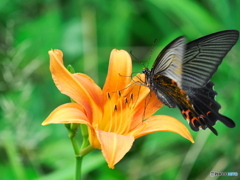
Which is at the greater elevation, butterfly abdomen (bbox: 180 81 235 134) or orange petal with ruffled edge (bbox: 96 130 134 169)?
orange petal with ruffled edge (bbox: 96 130 134 169)

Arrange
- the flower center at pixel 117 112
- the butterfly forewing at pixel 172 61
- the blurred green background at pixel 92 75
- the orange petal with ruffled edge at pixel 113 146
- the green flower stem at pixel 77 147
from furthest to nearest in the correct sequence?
1. the blurred green background at pixel 92 75
2. the flower center at pixel 117 112
3. the butterfly forewing at pixel 172 61
4. the green flower stem at pixel 77 147
5. the orange petal with ruffled edge at pixel 113 146

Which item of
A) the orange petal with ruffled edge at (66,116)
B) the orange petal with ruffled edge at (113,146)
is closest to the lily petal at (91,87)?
the orange petal with ruffled edge at (66,116)

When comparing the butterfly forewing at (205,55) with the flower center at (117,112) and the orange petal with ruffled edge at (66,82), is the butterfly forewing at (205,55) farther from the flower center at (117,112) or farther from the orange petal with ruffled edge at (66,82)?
the orange petal with ruffled edge at (66,82)

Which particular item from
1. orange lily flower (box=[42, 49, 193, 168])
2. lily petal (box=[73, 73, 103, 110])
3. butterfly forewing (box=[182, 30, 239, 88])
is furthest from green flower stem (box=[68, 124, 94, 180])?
butterfly forewing (box=[182, 30, 239, 88])

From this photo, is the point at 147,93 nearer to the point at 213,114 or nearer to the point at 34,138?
the point at 213,114

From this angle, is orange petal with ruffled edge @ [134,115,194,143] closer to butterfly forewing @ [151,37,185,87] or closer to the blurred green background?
butterfly forewing @ [151,37,185,87]

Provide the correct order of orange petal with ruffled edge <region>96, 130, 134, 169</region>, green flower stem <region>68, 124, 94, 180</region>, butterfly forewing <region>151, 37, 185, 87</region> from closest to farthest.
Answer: orange petal with ruffled edge <region>96, 130, 134, 169</region>, green flower stem <region>68, 124, 94, 180</region>, butterfly forewing <region>151, 37, 185, 87</region>
